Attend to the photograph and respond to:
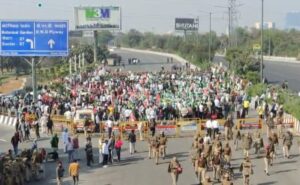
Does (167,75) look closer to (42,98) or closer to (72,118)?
(42,98)

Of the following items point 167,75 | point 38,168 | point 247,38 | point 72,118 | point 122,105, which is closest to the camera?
point 38,168

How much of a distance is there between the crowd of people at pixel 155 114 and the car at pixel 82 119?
261 millimetres

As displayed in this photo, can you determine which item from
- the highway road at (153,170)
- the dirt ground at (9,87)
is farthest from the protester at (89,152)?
the dirt ground at (9,87)

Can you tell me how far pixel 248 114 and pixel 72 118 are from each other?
11.0 m

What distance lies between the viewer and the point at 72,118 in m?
37.5

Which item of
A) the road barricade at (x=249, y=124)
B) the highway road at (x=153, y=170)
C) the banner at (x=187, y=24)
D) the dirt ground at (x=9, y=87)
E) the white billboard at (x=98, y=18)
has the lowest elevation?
the highway road at (x=153, y=170)

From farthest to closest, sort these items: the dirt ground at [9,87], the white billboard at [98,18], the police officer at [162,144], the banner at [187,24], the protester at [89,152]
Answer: the banner at [187,24], the white billboard at [98,18], the dirt ground at [9,87], the police officer at [162,144], the protester at [89,152]

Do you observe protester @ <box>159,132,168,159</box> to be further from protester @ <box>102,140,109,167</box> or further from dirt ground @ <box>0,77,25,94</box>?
dirt ground @ <box>0,77,25,94</box>

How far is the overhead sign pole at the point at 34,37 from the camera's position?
42.2 m

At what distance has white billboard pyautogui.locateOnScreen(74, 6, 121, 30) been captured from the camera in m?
96.1

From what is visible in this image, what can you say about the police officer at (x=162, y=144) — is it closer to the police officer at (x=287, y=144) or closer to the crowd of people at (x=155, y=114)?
the crowd of people at (x=155, y=114)

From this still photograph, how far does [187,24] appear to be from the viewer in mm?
154875

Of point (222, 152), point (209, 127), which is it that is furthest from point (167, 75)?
point (222, 152)

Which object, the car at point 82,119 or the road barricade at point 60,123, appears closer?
the car at point 82,119
